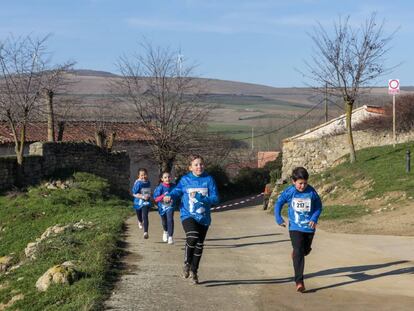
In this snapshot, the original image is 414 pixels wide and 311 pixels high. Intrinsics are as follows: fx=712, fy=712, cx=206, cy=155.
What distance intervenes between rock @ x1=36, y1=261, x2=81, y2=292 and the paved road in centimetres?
55

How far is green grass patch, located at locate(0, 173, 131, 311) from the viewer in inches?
306

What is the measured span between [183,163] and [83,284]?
2864 cm

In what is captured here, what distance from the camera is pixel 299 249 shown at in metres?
8.38

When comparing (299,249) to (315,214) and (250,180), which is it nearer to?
(315,214)

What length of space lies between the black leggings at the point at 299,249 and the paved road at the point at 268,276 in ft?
0.79

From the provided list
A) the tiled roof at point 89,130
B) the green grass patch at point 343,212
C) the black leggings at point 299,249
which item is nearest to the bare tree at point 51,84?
the tiled roof at point 89,130

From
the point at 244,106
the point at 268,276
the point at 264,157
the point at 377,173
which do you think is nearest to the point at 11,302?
the point at 268,276

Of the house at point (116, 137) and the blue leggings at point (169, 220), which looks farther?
the house at point (116, 137)

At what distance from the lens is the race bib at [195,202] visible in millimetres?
8719

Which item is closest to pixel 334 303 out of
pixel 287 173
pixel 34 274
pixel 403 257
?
pixel 403 257

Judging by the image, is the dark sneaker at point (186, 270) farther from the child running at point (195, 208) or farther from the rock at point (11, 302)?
the rock at point (11, 302)

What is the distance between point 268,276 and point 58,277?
8.79 feet

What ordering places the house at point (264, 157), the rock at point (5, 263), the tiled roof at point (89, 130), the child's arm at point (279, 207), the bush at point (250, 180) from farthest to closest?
the house at point (264, 157) < the bush at point (250, 180) < the tiled roof at point (89, 130) < the rock at point (5, 263) < the child's arm at point (279, 207)

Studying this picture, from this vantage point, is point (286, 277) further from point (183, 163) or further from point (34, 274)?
point (183, 163)
